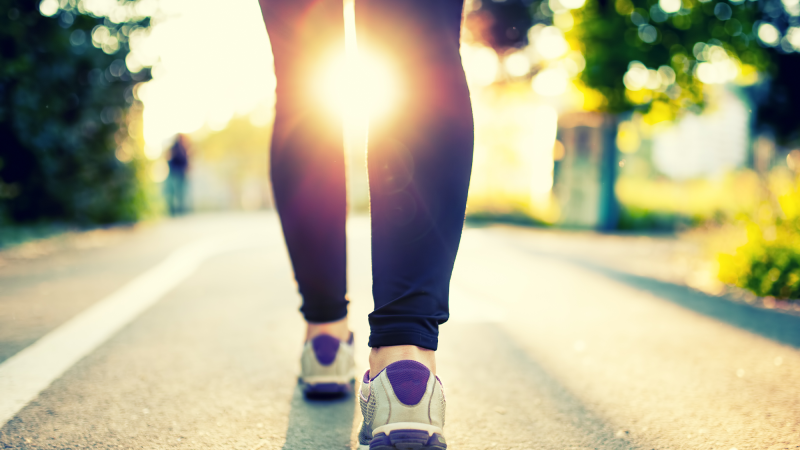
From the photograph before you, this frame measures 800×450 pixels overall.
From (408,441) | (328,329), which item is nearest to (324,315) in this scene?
(328,329)

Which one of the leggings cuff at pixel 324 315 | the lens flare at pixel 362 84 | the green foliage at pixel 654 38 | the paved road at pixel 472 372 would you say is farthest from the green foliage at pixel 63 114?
the green foliage at pixel 654 38

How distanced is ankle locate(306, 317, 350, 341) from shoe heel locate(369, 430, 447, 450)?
0.50 metres

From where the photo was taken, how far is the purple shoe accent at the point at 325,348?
1.49 metres

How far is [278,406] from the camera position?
145 centimetres

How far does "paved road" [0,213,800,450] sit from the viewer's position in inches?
50.2

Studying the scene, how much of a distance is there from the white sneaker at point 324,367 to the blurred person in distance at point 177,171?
13.5 m

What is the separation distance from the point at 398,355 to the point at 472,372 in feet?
2.36

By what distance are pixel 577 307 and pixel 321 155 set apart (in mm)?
1814

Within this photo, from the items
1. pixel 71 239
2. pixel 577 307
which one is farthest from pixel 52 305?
pixel 71 239

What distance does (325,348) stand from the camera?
58.7 inches

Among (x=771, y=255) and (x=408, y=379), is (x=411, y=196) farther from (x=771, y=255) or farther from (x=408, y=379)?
(x=771, y=255)

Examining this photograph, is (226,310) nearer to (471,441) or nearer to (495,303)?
(495,303)

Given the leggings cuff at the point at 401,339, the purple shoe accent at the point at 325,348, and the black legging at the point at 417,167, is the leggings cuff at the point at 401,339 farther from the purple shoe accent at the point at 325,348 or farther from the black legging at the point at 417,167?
the purple shoe accent at the point at 325,348

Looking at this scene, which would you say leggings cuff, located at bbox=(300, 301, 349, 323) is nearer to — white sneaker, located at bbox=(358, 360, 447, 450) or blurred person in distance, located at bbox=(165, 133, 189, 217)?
white sneaker, located at bbox=(358, 360, 447, 450)
